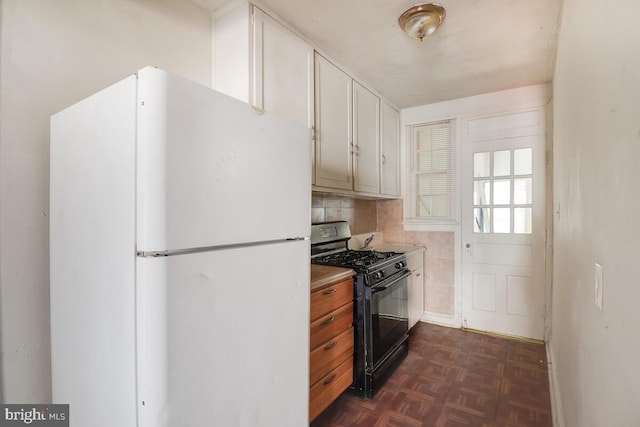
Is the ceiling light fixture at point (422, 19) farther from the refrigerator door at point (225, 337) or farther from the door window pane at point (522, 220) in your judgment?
the door window pane at point (522, 220)

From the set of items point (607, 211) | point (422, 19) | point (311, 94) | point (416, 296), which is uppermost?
point (422, 19)

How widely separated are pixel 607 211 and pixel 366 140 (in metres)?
2.17

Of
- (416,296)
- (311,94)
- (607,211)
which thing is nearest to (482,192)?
(416,296)

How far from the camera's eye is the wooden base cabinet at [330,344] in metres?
1.67

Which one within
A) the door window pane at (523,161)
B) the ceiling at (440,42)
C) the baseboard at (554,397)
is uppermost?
the ceiling at (440,42)

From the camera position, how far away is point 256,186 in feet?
3.50

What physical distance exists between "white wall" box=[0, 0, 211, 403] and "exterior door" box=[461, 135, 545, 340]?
10.4 feet

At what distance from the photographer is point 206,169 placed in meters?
0.90

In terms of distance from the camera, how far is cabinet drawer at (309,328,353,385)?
5.46 ft

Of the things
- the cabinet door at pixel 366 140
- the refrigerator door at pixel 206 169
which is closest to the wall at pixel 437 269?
the cabinet door at pixel 366 140

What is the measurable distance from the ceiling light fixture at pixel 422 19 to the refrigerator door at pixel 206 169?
1.16 meters

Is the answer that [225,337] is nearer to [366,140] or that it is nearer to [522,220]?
[366,140]

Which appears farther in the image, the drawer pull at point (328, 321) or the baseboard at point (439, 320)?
the baseboard at point (439, 320)

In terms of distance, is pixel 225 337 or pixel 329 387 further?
pixel 329 387
